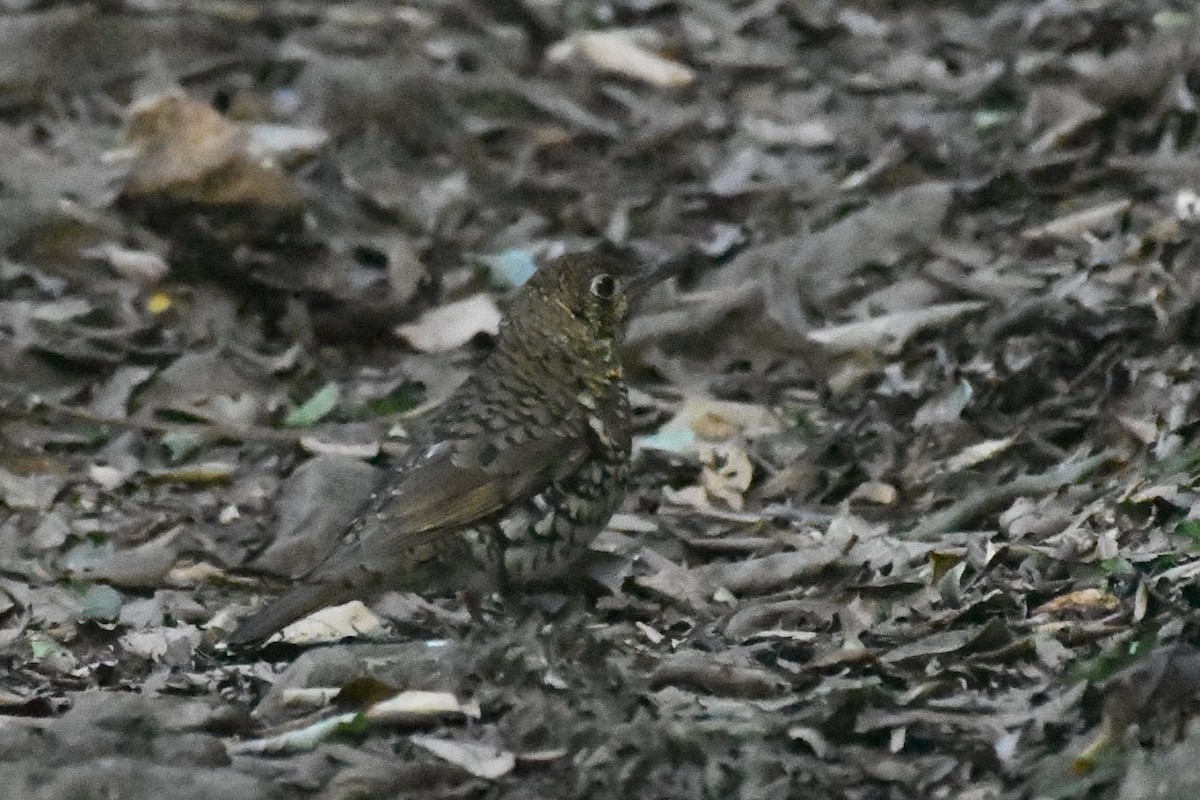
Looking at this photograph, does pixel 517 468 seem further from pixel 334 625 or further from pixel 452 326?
pixel 452 326

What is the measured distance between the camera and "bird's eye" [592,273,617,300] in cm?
586

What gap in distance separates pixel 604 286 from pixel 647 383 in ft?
4.23

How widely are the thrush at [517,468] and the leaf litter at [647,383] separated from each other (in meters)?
0.17

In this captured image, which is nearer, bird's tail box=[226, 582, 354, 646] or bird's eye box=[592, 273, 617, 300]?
bird's tail box=[226, 582, 354, 646]

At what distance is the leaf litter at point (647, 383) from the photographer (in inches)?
174

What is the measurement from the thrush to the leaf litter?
0.17m

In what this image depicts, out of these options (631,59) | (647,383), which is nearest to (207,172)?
(647,383)

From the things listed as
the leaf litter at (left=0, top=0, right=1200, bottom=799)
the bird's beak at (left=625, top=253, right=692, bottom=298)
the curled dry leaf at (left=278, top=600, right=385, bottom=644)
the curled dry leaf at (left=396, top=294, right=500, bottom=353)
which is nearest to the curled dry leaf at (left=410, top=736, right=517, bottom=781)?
the leaf litter at (left=0, top=0, right=1200, bottom=799)

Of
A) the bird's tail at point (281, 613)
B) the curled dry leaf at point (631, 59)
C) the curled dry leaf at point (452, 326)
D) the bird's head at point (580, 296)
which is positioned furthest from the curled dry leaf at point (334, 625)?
the curled dry leaf at point (631, 59)

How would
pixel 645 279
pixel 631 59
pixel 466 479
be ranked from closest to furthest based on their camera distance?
pixel 466 479, pixel 645 279, pixel 631 59

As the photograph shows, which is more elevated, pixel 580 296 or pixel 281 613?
pixel 580 296

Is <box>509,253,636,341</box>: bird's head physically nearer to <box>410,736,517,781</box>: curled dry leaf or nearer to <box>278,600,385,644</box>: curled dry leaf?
<box>278,600,385,644</box>: curled dry leaf

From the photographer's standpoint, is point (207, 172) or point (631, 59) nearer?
point (207, 172)

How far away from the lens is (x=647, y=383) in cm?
713
